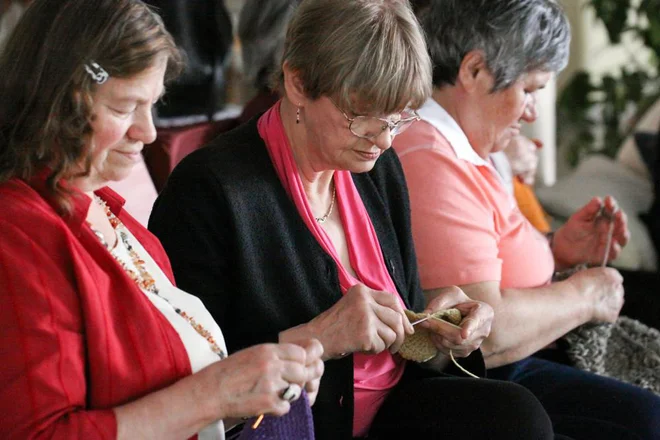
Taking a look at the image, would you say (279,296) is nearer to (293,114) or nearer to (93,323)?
(293,114)

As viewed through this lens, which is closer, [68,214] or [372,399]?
[68,214]

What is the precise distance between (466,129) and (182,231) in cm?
76

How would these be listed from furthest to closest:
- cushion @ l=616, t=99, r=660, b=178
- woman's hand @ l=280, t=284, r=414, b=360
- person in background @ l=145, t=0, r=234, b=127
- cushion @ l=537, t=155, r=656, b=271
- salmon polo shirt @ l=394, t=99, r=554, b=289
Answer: cushion @ l=616, t=99, r=660, b=178
person in background @ l=145, t=0, r=234, b=127
cushion @ l=537, t=155, r=656, b=271
salmon polo shirt @ l=394, t=99, r=554, b=289
woman's hand @ l=280, t=284, r=414, b=360

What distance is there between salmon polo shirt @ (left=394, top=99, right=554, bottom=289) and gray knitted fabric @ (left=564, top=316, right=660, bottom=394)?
0.63 ft

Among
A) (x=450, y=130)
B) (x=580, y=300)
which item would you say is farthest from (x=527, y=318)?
(x=450, y=130)

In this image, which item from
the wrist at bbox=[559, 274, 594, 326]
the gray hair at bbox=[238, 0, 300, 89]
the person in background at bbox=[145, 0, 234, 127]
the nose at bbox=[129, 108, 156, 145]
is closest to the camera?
the nose at bbox=[129, 108, 156, 145]

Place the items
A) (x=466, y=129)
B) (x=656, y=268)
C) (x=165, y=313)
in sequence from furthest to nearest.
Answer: (x=656, y=268) → (x=466, y=129) → (x=165, y=313)

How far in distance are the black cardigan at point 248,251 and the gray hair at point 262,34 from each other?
1167mm

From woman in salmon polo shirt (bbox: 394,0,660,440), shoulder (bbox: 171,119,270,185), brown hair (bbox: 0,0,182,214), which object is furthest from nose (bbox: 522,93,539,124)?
brown hair (bbox: 0,0,182,214)

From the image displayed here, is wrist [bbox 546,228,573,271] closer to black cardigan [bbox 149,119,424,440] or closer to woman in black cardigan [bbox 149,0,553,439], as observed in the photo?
woman in black cardigan [bbox 149,0,553,439]

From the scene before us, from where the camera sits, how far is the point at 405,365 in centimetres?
166

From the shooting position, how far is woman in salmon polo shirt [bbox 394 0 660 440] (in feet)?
5.75

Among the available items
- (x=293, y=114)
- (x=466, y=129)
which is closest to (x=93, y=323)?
(x=293, y=114)

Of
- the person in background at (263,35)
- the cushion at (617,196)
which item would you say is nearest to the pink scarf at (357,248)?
the person in background at (263,35)
